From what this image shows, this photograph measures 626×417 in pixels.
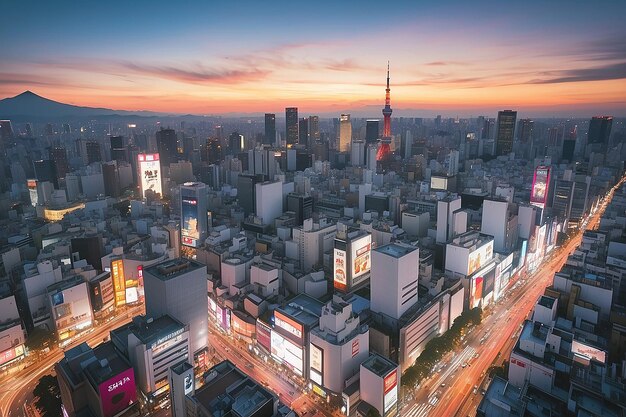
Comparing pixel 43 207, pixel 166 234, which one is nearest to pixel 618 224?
pixel 166 234

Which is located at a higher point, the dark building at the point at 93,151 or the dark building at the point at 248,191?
the dark building at the point at 93,151

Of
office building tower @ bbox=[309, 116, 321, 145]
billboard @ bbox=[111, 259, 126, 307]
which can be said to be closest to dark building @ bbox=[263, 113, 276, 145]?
office building tower @ bbox=[309, 116, 321, 145]

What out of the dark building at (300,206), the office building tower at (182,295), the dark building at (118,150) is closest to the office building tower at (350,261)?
the office building tower at (182,295)

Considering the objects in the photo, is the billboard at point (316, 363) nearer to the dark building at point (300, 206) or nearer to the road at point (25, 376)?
the road at point (25, 376)

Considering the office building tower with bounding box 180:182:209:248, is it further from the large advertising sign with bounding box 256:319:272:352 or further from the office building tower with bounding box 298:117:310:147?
the office building tower with bounding box 298:117:310:147

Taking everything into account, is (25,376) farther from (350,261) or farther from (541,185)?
(541,185)

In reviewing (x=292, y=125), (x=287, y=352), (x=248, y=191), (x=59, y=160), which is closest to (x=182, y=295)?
(x=287, y=352)
